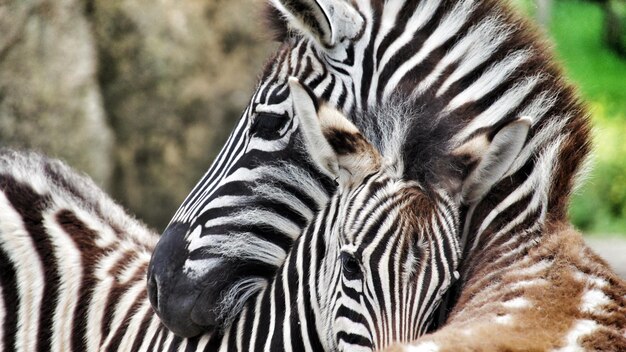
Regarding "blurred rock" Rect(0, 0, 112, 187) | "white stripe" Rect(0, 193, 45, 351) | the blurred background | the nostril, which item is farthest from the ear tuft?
"blurred rock" Rect(0, 0, 112, 187)

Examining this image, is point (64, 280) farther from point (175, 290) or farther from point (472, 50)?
point (472, 50)

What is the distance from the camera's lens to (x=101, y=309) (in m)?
4.70

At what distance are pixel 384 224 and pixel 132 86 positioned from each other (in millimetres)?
9842

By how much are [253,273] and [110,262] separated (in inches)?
45.3

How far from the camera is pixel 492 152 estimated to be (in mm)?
3711

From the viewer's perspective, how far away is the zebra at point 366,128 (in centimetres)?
384

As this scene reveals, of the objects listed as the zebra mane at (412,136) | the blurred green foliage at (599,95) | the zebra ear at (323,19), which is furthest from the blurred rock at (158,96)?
the zebra mane at (412,136)

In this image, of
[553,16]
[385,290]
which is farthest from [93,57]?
[553,16]

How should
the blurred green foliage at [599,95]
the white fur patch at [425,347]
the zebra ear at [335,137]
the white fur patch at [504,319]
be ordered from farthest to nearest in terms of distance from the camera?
the blurred green foliage at [599,95]
the zebra ear at [335,137]
the white fur patch at [504,319]
the white fur patch at [425,347]

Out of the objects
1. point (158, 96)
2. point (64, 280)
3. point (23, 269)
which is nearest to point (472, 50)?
point (64, 280)

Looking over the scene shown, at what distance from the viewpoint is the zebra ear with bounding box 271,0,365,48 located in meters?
4.24

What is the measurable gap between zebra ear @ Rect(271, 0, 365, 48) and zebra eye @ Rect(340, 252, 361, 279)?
1298 mm

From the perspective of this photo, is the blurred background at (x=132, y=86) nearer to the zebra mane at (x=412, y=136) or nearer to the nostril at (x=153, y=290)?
the nostril at (x=153, y=290)

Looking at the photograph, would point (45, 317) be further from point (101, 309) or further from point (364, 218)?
point (364, 218)
